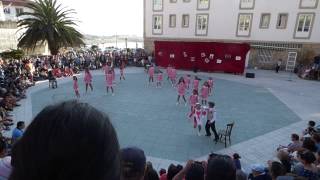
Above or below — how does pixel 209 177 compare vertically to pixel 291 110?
above

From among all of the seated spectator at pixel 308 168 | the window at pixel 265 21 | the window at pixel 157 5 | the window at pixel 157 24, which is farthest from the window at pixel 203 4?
the seated spectator at pixel 308 168

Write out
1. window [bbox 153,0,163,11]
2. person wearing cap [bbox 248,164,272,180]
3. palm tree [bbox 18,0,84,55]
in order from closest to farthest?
person wearing cap [bbox 248,164,272,180] < palm tree [bbox 18,0,84,55] < window [bbox 153,0,163,11]

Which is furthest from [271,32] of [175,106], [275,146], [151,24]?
[275,146]

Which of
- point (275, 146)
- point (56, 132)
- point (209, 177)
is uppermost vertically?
point (56, 132)

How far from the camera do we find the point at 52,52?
1093 inches

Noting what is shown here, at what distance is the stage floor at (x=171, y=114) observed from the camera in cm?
1131

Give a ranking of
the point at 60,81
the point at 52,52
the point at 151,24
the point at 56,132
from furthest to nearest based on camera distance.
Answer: the point at 151,24
the point at 52,52
the point at 60,81
the point at 56,132

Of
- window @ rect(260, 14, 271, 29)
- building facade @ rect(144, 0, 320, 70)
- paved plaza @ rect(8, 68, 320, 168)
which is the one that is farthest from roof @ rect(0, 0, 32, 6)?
window @ rect(260, 14, 271, 29)

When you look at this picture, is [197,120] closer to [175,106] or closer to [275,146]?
[275,146]

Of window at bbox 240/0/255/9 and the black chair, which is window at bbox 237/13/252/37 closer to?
window at bbox 240/0/255/9

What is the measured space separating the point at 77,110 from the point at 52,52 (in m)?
29.1

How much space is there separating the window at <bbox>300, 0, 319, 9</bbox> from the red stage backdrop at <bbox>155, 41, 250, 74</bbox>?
7.10m

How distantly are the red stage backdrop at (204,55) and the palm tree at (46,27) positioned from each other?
978cm

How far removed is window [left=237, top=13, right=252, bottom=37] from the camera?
1195 inches
